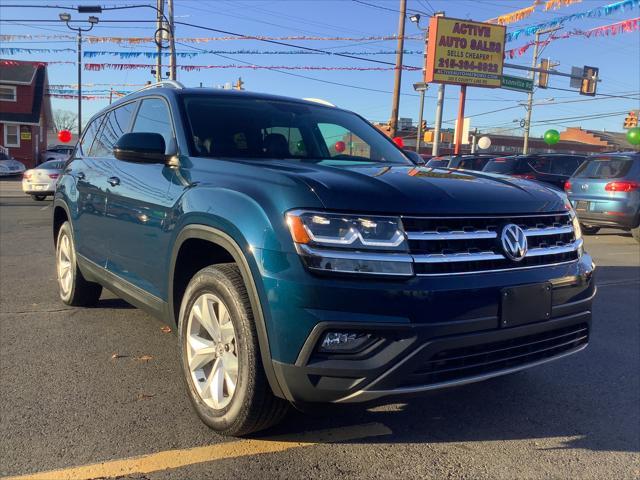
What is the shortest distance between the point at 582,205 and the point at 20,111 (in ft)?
120

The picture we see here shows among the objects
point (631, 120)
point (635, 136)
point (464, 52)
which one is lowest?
point (635, 136)

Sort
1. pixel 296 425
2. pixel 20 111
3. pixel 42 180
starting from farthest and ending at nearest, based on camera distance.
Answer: pixel 20 111 < pixel 42 180 < pixel 296 425

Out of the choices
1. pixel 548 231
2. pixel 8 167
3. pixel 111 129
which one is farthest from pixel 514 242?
pixel 8 167

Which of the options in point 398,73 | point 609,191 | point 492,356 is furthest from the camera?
point 398,73

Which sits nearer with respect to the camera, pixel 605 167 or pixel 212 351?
pixel 212 351

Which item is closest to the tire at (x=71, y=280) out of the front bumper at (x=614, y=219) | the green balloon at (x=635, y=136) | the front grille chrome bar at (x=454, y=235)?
the front grille chrome bar at (x=454, y=235)

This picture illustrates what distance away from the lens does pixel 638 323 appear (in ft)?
17.3

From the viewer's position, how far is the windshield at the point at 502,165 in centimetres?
1333

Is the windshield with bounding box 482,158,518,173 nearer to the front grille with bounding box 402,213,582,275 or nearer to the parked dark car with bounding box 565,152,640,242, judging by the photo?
the parked dark car with bounding box 565,152,640,242

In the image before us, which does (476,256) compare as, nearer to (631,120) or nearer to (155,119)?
(155,119)

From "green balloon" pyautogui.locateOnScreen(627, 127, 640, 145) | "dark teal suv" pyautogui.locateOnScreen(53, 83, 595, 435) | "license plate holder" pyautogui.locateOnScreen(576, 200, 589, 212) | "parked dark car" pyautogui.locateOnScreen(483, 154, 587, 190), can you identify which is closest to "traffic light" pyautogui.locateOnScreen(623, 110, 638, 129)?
"green balloon" pyautogui.locateOnScreen(627, 127, 640, 145)

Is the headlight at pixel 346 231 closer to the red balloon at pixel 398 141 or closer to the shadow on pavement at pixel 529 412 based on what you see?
the shadow on pavement at pixel 529 412

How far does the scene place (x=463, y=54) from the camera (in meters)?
28.5

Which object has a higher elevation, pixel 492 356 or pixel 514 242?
pixel 514 242
